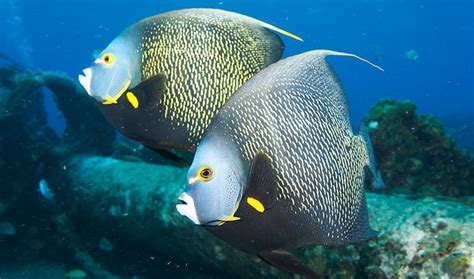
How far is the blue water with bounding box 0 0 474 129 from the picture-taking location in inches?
2628

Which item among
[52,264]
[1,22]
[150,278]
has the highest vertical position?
[150,278]

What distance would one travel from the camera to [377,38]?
10994 centimetres

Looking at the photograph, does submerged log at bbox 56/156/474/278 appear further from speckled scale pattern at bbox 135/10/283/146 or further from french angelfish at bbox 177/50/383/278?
speckled scale pattern at bbox 135/10/283/146

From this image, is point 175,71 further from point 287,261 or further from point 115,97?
point 287,261

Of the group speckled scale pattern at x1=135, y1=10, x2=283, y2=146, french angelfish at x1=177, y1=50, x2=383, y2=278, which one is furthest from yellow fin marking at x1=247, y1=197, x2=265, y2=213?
speckled scale pattern at x1=135, y1=10, x2=283, y2=146

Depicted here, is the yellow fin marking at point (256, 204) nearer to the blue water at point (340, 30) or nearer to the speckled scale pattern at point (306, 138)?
the speckled scale pattern at point (306, 138)

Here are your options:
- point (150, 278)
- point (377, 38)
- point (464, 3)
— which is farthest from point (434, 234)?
point (377, 38)

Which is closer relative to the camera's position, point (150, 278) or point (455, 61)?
point (150, 278)

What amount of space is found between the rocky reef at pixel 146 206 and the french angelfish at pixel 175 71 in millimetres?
1985

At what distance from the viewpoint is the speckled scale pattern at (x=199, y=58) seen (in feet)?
5.22

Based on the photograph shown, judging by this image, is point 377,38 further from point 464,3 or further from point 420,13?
point 464,3

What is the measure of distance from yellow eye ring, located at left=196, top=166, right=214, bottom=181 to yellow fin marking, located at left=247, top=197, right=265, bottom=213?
16 centimetres

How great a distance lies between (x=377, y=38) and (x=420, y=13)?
29.3 m

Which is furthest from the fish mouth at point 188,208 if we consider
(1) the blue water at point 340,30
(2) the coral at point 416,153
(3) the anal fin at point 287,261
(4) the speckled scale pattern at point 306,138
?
(1) the blue water at point 340,30
